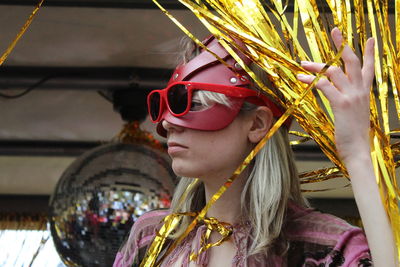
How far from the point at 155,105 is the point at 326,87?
291mm

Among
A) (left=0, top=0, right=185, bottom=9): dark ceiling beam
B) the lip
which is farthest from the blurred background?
the lip

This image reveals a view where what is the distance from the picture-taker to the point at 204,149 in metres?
1.39

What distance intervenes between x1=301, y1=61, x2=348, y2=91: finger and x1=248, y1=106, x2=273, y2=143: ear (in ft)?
0.60

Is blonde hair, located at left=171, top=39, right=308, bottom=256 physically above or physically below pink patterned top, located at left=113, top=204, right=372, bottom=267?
above

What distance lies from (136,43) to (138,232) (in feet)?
4.61

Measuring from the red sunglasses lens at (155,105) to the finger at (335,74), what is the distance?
26cm

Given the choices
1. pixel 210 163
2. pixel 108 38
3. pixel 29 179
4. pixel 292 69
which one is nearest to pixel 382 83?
pixel 292 69

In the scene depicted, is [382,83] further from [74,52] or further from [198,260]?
[74,52]

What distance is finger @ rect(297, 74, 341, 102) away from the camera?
124cm

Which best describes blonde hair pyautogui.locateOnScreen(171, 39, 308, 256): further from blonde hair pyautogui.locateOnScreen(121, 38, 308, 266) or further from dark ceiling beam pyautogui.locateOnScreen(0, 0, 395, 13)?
dark ceiling beam pyautogui.locateOnScreen(0, 0, 395, 13)

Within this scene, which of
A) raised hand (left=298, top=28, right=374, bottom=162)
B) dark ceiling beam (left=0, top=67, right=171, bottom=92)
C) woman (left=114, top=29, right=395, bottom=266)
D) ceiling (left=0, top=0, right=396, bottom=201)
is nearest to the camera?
raised hand (left=298, top=28, right=374, bottom=162)

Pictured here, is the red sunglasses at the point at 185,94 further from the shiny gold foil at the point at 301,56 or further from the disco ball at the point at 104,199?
the disco ball at the point at 104,199

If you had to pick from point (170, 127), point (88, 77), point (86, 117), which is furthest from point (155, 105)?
point (86, 117)

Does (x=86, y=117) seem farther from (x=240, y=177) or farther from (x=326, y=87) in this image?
(x=326, y=87)
